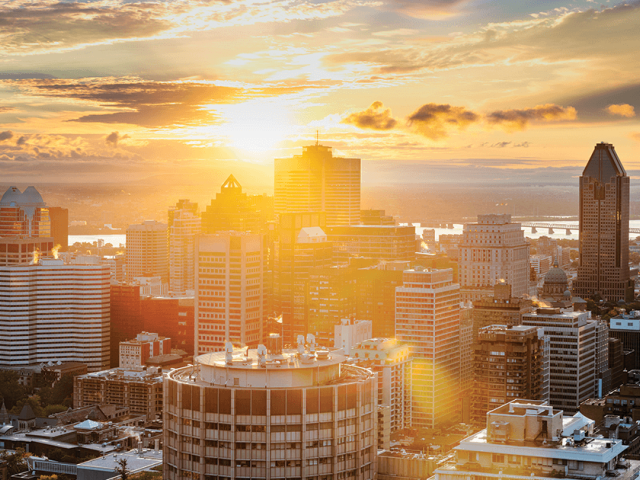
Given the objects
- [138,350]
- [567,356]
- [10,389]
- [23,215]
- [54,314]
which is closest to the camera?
[567,356]

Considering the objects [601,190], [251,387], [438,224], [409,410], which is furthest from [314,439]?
[438,224]

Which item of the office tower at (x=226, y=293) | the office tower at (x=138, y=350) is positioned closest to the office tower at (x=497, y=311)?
the office tower at (x=226, y=293)

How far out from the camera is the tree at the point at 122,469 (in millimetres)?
43156

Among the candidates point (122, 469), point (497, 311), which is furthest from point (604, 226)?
point (122, 469)

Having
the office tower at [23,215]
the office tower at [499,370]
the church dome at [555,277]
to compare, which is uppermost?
the office tower at [23,215]

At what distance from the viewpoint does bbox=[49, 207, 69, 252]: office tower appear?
120 metres

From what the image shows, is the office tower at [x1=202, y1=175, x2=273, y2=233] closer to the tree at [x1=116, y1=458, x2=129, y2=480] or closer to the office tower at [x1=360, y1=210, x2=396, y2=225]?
the office tower at [x1=360, y1=210, x2=396, y2=225]

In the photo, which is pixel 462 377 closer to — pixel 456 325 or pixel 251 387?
pixel 456 325

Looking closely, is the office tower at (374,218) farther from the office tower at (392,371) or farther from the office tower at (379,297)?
the office tower at (392,371)

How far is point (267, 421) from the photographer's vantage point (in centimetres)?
2580

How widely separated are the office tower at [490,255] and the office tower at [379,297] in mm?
31655

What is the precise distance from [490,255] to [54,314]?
49811mm

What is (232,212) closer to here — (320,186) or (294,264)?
(320,186)

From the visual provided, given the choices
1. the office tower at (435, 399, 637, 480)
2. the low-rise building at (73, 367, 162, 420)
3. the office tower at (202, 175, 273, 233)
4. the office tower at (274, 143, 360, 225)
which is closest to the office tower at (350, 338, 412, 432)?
the low-rise building at (73, 367, 162, 420)
